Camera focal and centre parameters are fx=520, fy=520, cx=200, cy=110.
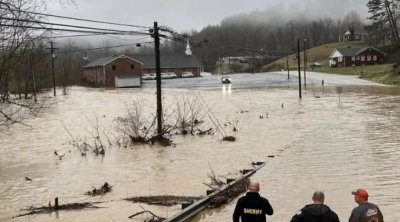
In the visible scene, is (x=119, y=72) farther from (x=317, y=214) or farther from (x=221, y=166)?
(x=317, y=214)

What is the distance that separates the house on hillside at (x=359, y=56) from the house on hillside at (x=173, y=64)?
121ft

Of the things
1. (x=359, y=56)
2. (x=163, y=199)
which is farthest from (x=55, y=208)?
(x=359, y=56)

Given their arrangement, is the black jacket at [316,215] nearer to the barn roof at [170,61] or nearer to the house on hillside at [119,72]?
the house on hillside at [119,72]

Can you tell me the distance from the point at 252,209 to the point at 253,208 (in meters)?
0.02

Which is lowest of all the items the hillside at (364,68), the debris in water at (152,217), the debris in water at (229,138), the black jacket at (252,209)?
the debris in water at (152,217)

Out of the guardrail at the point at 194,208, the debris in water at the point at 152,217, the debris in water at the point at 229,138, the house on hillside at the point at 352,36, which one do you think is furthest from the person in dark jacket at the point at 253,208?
the house on hillside at the point at 352,36

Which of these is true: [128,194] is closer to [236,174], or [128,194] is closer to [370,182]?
[236,174]

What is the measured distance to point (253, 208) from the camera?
8047mm

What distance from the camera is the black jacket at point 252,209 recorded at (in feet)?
26.4

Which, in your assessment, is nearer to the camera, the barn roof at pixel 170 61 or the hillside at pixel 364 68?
the hillside at pixel 364 68

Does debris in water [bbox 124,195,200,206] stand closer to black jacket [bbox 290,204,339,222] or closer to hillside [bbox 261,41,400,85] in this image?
black jacket [bbox 290,204,339,222]

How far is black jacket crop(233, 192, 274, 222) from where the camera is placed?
316 inches

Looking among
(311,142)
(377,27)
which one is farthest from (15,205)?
(377,27)

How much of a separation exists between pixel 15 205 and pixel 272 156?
1058cm
